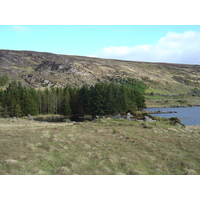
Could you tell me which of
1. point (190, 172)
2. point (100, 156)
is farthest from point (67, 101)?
point (190, 172)

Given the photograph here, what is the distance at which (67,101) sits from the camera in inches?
3526

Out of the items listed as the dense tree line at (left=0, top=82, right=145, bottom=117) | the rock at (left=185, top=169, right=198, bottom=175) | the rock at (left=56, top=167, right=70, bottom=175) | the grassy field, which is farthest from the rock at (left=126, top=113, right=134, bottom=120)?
the rock at (left=56, top=167, right=70, bottom=175)

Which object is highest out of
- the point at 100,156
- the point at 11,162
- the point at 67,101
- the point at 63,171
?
the point at 63,171

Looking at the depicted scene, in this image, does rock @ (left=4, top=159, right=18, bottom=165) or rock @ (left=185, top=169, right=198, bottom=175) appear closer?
rock @ (left=185, top=169, right=198, bottom=175)

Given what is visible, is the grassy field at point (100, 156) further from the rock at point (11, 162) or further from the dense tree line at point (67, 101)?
the dense tree line at point (67, 101)

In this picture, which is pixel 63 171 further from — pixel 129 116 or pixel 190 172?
pixel 129 116

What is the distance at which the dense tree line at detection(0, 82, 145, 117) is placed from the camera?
254 feet

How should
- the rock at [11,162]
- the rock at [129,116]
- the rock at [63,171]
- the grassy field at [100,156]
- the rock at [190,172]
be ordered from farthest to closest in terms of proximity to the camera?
1. the rock at [129,116]
2. the rock at [11,162]
3. the grassy field at [100,156]
4. the rock at [190,172]
5. the rock at [63,171]

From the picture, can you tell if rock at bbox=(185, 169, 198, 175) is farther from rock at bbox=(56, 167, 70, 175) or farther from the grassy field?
rock at bbox=(56, 167, 70, 175)

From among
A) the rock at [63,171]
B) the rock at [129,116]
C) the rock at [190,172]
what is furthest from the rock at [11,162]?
the rock at [129,116]

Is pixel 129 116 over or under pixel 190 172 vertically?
under

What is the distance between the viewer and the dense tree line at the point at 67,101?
254ft

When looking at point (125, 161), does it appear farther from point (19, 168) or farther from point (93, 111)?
point (93, 111)

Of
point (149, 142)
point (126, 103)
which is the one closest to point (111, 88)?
point (126, 103)
